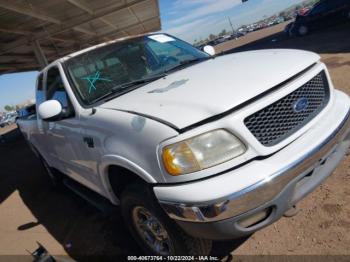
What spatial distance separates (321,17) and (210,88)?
56.7 ft

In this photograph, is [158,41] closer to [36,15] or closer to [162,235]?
[162,235]

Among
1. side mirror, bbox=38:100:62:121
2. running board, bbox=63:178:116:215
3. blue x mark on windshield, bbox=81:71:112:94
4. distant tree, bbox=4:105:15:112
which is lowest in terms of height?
distant tree, bbox=4:105:15:112

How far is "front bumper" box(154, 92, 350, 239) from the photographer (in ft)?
6.84

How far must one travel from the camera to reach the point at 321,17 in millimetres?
17188

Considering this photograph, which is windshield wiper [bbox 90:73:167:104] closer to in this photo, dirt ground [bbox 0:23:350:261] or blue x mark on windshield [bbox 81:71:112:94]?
blue x mark on windshield [bbox 81:71:112:94]

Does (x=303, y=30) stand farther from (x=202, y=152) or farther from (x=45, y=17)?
(x=202, y=152)

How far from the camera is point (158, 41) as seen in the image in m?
4.26

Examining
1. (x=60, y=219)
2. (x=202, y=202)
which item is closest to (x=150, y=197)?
(x=202, y=202)

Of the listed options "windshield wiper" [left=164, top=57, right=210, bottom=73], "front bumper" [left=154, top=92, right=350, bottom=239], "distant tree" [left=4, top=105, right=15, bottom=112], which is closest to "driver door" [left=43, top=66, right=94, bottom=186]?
"windshield wiper" [left=164, top=57, right=210, bottom=73]

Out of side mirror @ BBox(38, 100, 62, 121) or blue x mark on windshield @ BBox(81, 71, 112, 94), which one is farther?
blue x mark on windshield @ BBox(81, 71, 112, 94)

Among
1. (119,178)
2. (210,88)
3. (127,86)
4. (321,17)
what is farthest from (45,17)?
(321,17)

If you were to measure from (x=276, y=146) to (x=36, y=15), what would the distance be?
10.4 m

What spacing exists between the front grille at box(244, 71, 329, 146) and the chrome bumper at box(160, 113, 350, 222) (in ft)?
0.74

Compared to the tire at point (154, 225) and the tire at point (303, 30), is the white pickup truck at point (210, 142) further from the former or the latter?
the tire at point (303, 30)
